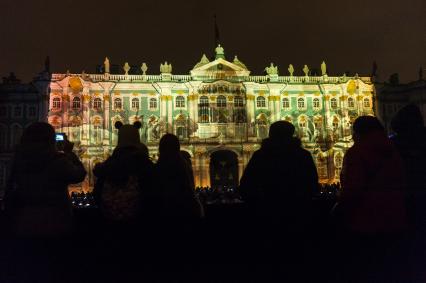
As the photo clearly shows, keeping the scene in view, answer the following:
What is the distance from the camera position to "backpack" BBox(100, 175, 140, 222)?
6.36 meters

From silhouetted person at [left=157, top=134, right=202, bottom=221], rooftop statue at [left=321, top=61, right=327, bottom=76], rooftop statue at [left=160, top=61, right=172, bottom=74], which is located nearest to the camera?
silhouetted person at [left=157, top=134, right=202, bottom=221]

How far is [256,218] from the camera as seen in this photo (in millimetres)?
6434

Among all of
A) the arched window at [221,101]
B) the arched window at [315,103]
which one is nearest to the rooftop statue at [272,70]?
the arched window at [315,103]

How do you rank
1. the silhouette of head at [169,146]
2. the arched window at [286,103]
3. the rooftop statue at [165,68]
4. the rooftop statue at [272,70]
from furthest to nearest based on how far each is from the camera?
the rooftop statue at [272,70]
the arched window at [286,103]
the rooftop statue at [165,68]
the silhouette of head at [169,146]

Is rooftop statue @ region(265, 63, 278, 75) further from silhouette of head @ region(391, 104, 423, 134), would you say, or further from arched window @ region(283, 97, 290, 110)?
silhouette of head @ region(391, 104, 423, 134)

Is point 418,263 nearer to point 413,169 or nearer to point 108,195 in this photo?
point 413,169

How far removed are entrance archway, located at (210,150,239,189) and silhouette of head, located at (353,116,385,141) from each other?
42.9m

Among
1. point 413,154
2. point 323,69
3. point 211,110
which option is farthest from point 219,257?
point 323,69

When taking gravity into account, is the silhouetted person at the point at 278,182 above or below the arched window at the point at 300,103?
below

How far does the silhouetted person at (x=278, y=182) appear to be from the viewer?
628cm

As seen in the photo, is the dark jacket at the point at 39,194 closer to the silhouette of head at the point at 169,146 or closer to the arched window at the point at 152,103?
the silhouette of head at the point at 169,146

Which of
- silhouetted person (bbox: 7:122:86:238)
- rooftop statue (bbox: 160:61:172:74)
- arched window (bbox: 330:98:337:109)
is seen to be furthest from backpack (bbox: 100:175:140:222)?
arched window (bbox: 330:98:337:109)

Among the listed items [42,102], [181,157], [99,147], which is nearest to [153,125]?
[99,147]

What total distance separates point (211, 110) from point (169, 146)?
41.2 metres
